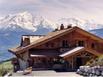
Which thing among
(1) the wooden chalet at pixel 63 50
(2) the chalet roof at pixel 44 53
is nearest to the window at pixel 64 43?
(1) the wooden chalet at pixel 63 50

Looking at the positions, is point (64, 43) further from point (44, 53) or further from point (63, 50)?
point (44, 53)

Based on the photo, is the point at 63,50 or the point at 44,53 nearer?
the point at 44,53

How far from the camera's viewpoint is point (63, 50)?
7544cm

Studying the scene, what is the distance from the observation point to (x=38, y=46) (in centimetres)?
7475

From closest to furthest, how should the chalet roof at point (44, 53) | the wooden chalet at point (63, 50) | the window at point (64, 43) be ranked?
the wooden chalet at point (63, 50) < the chalet roof at point (44, 53) < the window at point (64, 43)

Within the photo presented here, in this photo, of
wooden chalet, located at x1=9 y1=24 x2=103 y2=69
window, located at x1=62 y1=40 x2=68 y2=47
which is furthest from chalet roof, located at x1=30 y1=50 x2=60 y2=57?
window, located at x1=62 y1=40 x2=68 y2=47

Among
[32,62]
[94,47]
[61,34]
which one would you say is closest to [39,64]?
[32,62]

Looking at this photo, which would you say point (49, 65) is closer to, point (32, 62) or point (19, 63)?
point (32, 62)

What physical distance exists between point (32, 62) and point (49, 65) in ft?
8.93

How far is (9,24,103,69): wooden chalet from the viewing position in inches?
2741

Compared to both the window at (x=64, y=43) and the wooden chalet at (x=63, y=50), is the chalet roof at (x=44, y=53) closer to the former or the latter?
the wooden chalet at (x=63, y=50)

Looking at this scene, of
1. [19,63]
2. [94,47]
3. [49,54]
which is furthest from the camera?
[19,63]

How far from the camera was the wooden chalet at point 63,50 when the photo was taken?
228 ft

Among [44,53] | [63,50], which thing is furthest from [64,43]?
[44,53]
